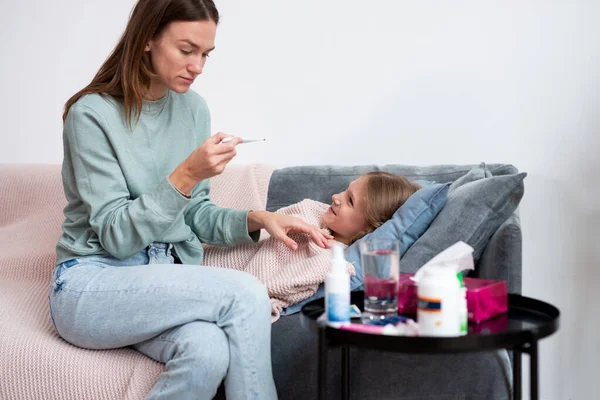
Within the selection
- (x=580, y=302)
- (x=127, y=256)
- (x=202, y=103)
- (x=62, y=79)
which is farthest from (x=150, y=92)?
(x=580, y=302)

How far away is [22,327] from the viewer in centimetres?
168

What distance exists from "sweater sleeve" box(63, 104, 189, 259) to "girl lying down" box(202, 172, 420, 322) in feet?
1.06

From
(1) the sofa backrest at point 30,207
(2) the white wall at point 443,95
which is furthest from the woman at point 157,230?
(2) the white wall at point 443,95

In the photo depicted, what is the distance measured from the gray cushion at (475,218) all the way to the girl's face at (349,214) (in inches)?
7.7

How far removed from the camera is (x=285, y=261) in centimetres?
186

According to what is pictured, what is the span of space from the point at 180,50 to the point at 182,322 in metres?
0.61

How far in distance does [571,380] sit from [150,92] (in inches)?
63.8

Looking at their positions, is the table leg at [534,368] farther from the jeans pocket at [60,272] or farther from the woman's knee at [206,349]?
the jeans pocket at [60,272]

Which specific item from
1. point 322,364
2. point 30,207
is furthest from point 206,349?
point 30,207

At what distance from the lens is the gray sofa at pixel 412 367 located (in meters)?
1.59

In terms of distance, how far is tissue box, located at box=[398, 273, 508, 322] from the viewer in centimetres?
130

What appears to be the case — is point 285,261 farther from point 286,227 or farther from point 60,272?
point 60,272

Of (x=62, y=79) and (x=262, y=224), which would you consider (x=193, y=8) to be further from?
(x=62, y=79)

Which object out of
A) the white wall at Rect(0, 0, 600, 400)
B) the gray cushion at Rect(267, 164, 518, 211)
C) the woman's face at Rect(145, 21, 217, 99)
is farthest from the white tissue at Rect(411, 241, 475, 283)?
the white wall at Rect(0, 0, 600, 400)
